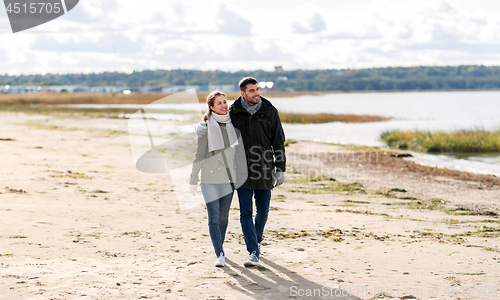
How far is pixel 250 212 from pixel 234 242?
1.35m

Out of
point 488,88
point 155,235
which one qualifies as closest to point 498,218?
point 155,235

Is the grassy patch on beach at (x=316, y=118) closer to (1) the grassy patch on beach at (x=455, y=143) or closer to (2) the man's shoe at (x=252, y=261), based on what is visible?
(1) the grassy patch on beach at (x=455, y=143)

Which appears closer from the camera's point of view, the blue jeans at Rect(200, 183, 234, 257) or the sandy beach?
the sandy beach

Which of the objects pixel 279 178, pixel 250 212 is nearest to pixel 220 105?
pixel 279 178

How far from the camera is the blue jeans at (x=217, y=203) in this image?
5.12 metres

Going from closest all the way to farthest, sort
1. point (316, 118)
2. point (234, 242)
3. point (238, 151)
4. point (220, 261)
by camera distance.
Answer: point (238, 151) < point (220, 261) < point (234, 242) < point (316, 118)

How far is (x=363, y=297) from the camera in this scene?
4547mm

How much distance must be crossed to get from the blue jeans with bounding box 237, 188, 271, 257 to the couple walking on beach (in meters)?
0.01

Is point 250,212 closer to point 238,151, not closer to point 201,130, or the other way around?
point 238,151

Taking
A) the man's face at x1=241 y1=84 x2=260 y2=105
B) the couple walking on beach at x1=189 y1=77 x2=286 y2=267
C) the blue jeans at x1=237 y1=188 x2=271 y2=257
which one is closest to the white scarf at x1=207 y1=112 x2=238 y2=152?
the couple walking on beach at x1=189 y1=77 x2=286 y2=267

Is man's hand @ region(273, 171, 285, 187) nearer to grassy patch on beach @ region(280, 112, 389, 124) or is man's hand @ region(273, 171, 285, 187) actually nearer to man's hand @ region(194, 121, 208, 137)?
man's hand @ region(194, 121, 208, 137)

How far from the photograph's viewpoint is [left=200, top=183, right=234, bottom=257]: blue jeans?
5.12 meters

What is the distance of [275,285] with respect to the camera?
483 centimetres

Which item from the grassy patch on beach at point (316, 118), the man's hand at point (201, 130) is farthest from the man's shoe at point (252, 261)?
the grassy patch on beach at point (316, 118)
